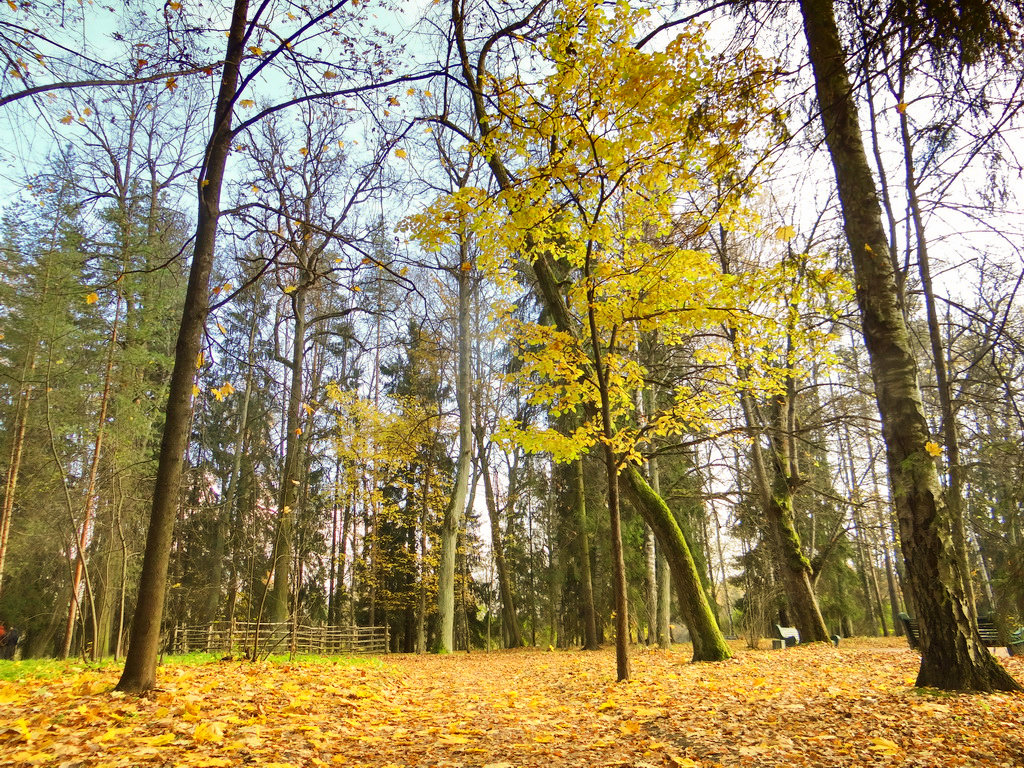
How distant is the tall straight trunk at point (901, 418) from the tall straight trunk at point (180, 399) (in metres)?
4.95

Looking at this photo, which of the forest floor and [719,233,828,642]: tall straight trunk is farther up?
[719,233,828,642]: tall straight trunk

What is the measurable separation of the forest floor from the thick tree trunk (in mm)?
2092

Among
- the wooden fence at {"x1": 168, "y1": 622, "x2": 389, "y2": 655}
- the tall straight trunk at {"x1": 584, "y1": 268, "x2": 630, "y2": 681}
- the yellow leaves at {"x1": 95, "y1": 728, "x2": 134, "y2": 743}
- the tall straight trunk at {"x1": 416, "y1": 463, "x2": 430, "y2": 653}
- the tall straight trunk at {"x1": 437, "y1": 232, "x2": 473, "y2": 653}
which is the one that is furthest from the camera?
the tall straight trunk at {"x1": 416, "y1": 463, "x2": 430, "y2": 653}

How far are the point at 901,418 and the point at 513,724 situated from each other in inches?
144

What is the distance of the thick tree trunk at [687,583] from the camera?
25.1 ft

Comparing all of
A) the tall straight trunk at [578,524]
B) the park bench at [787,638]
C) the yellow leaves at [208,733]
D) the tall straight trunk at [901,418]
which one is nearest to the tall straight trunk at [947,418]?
the tall straight trunk at [901,418]

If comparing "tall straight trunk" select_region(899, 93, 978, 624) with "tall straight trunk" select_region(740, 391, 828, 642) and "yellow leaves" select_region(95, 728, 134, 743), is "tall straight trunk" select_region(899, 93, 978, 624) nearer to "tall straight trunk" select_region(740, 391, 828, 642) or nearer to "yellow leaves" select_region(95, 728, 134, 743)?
"tall straight trunk" select_region(740, 391, 828, 642)

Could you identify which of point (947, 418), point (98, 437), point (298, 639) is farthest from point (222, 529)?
point (947, 418)

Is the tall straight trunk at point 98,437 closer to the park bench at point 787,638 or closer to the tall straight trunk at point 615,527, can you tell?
the tall straight trunk at point 615,527

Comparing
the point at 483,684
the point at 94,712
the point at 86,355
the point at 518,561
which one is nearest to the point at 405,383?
the point at 518,561

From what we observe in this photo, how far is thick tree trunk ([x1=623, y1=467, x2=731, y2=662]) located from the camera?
25.1 ft

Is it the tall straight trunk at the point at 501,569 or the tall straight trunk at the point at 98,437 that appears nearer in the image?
the tall straight trunk at the point at 98,437

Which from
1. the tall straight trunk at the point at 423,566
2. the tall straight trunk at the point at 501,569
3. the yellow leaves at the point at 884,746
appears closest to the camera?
the yellow leaves at the point at 884,746

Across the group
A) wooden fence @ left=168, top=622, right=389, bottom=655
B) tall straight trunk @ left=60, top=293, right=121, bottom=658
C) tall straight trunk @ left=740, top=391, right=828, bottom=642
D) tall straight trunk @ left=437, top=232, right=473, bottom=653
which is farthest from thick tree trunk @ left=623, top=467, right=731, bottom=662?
tall straight trunk @ left=60, top=293, right=121, bottom=658
